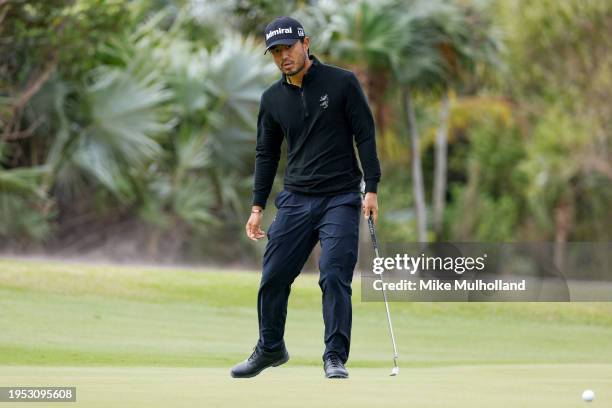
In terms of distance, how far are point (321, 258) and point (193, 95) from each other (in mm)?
20679

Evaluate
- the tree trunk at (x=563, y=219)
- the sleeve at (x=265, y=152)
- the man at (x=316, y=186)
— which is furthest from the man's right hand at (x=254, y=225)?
the tree trunk at (x=563, y=219)

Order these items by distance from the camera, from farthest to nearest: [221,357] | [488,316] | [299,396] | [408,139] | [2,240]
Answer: [408,139] < [2,240] < [488,316] < [221,357] < [299,396]

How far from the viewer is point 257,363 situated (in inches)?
309

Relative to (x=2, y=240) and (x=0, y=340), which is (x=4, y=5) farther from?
(x=0, y=340)

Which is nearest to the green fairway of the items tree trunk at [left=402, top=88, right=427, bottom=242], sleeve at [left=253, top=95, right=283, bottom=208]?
sleeve at [left=253, top=95, right=283, bottom=208]

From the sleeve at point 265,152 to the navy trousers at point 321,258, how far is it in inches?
10.7

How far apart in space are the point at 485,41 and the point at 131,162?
8.67 m

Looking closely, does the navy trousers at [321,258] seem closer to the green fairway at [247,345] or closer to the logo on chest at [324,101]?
the green fairway at [247,345]

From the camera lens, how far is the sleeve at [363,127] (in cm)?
759

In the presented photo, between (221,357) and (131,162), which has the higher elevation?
(131,162)

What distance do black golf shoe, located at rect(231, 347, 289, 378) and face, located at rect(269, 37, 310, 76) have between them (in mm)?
1614

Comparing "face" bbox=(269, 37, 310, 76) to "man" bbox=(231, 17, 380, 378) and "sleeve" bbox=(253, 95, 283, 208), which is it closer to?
"man" bbox=(231, 17, 380, 378)

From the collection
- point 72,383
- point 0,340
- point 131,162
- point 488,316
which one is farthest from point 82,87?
A: point 72,383

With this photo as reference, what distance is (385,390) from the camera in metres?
6.75
